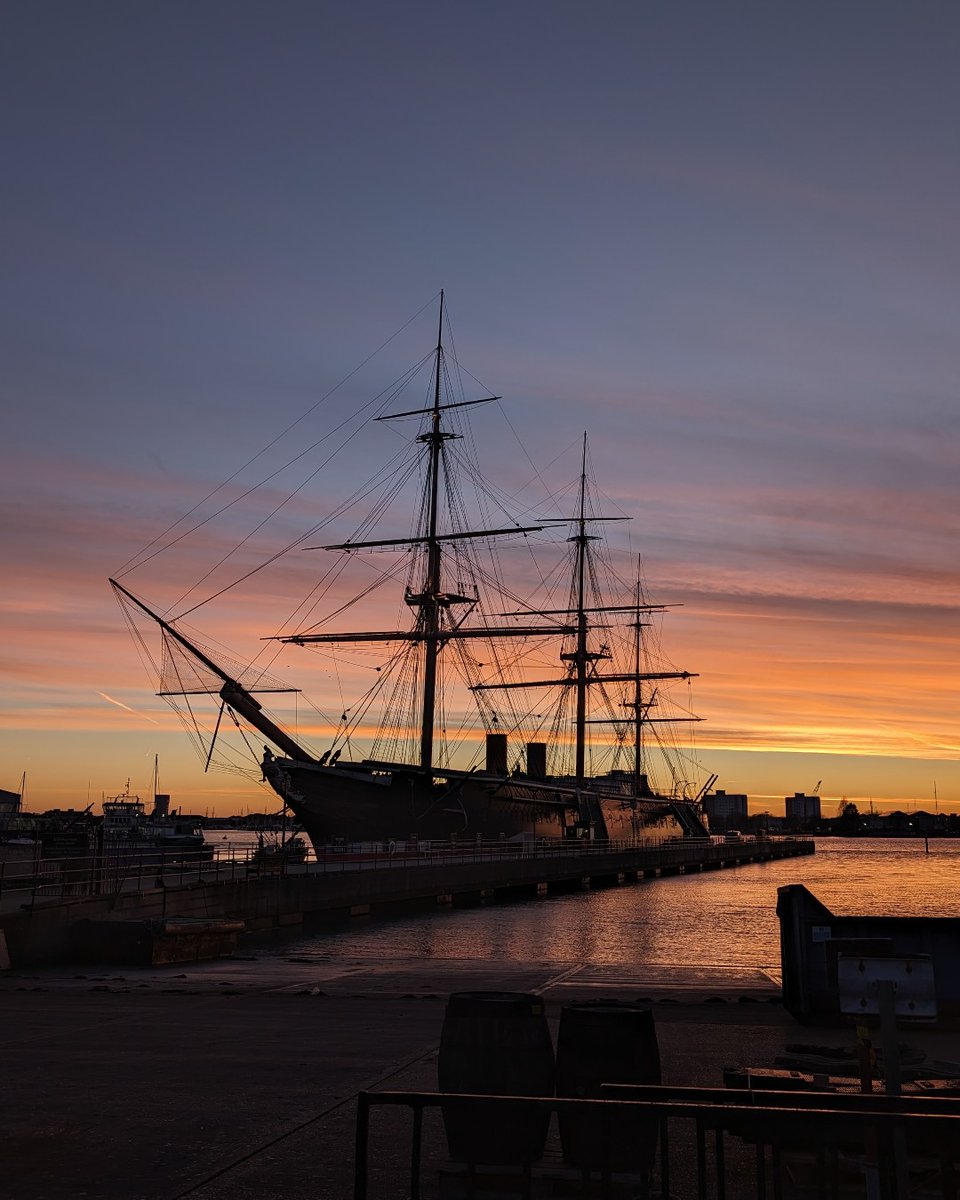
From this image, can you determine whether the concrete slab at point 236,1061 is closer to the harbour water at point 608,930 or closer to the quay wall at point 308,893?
the quay wall at point 308,893

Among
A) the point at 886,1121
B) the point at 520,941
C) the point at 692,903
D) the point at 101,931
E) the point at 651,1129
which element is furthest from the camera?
the point at 692,903

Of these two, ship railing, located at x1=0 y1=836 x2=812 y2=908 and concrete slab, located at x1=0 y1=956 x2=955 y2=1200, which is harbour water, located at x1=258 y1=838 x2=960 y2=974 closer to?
ship railing, located at x1=0 y1=836 x2=812 y2=908

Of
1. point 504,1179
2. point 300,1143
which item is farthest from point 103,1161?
point 504,1179

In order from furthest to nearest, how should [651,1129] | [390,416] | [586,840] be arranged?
[586,840], [390,416], [651,1129]

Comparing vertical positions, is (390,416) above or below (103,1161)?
above

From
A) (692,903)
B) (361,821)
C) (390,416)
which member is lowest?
(692,903)

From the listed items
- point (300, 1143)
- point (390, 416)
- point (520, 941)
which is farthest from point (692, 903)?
point (300, 1143)

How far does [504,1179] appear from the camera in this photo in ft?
21.6

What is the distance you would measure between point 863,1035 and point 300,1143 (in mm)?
4006

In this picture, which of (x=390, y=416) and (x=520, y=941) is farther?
(x=390, y=416)

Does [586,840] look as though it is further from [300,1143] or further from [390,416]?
[300,1143]

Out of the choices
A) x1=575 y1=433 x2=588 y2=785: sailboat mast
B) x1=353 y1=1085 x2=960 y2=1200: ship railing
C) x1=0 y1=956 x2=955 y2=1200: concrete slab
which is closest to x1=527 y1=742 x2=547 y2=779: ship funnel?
x1=575 y1=433 x2=588 y2=785: sailboat mast

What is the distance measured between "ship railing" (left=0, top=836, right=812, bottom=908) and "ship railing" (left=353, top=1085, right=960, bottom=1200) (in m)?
18.0

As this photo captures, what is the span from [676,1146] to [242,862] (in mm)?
31193
